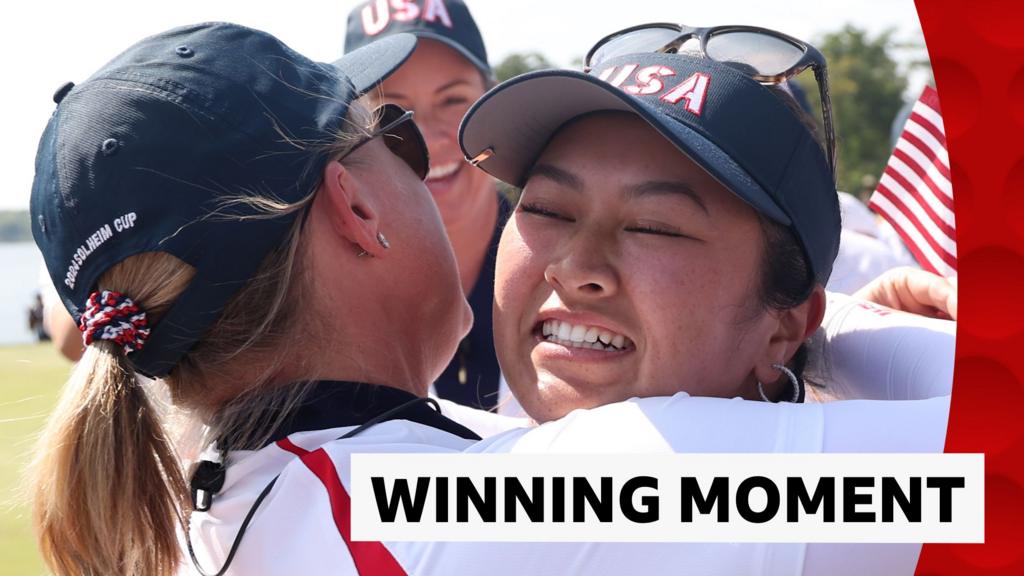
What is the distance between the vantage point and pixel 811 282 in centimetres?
201

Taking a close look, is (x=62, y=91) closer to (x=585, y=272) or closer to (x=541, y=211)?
(x=541, y=211)

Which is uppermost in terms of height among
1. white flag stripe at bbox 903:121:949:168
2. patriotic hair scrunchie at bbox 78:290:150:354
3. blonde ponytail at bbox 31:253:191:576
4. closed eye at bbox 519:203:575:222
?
white flag stripe at bbox 903:121:949:168

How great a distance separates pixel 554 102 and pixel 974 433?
99cm

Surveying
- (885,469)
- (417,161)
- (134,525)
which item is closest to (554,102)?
(417,161)

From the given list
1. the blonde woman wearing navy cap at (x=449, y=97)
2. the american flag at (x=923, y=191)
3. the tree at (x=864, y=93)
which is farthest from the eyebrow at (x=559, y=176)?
the tree at (x=864, y=93)

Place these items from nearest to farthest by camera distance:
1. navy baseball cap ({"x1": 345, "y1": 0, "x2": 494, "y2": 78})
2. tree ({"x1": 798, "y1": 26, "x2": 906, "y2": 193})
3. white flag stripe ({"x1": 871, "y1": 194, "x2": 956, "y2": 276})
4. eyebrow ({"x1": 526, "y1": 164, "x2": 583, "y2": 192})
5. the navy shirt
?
eyebrow ({"x1": 526, "y1": 164, "x2": 583, "y2": 192}), white flag stripe ({"x1": 871, "y1": 194, "x2": 956, "y2": 276}), the navy shirt, navy baseball cap ({"x1": 345, "y1": 0, "x2": 494, "y2": 78}), tree ({"x1": 798, "y1": 26, "x2": 906, "y2": 193})

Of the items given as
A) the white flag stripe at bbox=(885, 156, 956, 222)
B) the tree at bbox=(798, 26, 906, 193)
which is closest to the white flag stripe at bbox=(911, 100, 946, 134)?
the white flag stripe at bbox=(885, 156, 956, 222)

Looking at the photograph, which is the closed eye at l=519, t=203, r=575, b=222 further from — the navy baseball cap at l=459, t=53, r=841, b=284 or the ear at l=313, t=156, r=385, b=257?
the ear at l=313, t=156, r=385, b=257

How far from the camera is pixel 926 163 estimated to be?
2.35 meters

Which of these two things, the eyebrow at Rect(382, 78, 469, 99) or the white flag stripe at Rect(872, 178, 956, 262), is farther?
the eyebrow at Rect(382, 78, 469, 99)

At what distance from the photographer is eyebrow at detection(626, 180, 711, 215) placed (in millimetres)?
1839

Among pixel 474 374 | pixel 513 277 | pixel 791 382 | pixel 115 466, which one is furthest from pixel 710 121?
pixel 474 374

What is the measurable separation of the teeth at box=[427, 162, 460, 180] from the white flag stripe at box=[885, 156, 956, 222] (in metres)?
2.13

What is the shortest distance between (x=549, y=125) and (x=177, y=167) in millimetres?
734
